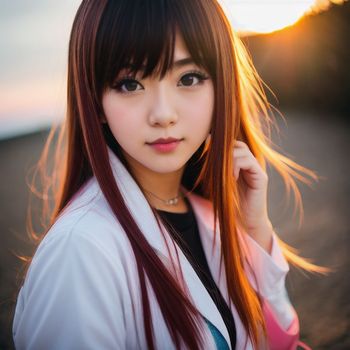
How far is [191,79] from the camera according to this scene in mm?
1287

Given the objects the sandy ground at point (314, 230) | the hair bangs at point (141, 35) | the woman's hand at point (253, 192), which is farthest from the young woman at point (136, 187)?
the sandy ground at point (314, 230)

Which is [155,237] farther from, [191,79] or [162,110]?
[191,79]

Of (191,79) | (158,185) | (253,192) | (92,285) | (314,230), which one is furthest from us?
(314,230)

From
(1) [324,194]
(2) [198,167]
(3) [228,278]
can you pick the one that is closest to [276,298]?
(3) [228,278]

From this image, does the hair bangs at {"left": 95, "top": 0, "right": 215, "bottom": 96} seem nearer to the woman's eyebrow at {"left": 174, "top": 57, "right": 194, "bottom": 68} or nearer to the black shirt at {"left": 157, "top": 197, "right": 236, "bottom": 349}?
the woman's eyebrow at {"left": 174, "top": 57, "right": 194, "bottom": 68}

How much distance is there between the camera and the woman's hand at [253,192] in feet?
5.60

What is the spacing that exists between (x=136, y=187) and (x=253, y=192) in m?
0.65

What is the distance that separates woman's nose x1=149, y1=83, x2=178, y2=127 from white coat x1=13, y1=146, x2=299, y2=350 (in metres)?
0.26

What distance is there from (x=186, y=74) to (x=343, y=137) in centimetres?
639

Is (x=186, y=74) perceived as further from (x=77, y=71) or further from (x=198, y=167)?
(x=198, y=167)

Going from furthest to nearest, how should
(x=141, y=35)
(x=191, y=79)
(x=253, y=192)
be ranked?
(x=253, y=192) → (x=191, y=79) → (x=141, y=35)

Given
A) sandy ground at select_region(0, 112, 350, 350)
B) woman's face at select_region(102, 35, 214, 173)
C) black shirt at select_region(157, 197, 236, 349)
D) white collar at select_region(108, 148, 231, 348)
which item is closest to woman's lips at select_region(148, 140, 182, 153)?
woman's face at select_region(102, 35, 214, 173)

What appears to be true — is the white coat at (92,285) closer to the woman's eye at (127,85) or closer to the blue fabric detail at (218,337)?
the blue fabric detail at (218,337)

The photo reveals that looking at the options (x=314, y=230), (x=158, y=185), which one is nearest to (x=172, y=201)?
(x=158, y=185)
